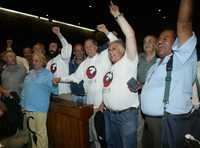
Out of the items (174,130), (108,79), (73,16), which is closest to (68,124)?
(108,79)

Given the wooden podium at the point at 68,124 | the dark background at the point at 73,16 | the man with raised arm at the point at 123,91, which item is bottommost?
the wooden podium at the point at 68,124

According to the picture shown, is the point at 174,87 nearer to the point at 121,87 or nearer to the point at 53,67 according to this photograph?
the point at 121,87

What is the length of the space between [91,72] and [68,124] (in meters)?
0.75

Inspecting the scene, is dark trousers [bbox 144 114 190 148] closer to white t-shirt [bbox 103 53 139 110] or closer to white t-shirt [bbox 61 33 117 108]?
white t-shirt [bbox 103 53 139 110]

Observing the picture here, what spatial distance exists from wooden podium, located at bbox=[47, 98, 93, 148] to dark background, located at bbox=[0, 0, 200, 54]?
441cm

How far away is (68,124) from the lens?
153 inches

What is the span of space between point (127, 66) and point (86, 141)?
1.20m

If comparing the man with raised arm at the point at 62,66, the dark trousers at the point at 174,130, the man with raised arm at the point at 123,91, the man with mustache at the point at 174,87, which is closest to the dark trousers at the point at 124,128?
the man with raised arm at the point at 123,91

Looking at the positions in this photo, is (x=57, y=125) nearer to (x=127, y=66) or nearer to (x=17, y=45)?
(x=127, y=66)

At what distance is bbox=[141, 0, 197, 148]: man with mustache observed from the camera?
2332 millimetres

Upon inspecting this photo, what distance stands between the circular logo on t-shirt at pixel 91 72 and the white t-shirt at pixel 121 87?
519 mm

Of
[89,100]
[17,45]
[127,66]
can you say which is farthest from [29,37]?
[127,66]

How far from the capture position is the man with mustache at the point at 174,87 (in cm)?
233

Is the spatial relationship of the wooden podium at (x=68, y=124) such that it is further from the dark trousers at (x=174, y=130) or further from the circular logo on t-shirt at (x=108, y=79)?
the dark trousers at (x=174, y=130)
